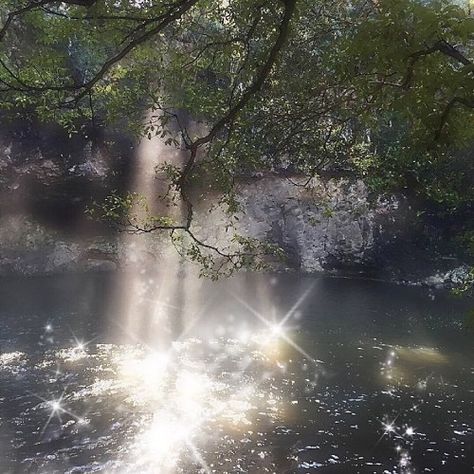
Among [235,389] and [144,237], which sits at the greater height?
[144,237]

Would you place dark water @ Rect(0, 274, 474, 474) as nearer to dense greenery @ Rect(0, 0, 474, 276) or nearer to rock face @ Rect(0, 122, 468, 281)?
dense greenery @ Rect(0, 0, 474, 276)

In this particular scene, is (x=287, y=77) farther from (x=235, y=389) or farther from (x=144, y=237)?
(x=144, y=237)

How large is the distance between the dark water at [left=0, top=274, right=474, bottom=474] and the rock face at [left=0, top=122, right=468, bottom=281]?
727 cm

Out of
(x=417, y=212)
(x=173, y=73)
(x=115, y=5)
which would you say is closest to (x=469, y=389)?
(x=173, y=73)

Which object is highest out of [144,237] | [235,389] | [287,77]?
[144,237]

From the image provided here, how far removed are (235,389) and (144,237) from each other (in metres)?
20.3

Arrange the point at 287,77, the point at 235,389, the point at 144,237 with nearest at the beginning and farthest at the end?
the point at 287,77
the point at 235,389
the point at 144,237

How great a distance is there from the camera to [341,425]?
36.8 feet

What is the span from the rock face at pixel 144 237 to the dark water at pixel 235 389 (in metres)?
7.27

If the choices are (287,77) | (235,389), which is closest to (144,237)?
(235,389)

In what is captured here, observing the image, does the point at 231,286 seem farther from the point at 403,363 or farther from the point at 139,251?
the point at 403,363

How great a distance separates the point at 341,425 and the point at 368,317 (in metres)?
10.7

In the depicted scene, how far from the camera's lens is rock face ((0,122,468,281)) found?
28844mm

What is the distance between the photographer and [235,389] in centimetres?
1303
